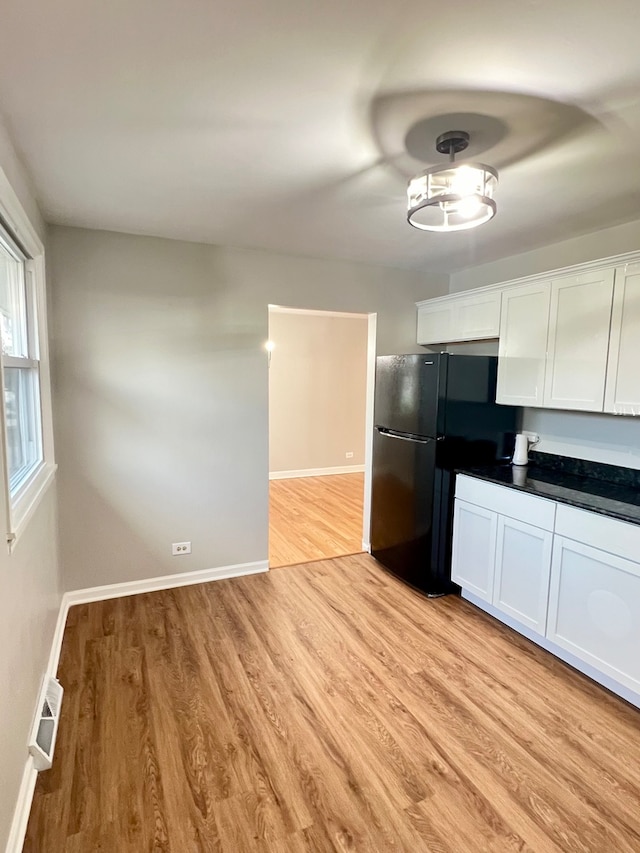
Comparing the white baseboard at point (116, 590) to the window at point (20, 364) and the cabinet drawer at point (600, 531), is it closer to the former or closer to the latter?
the window at point (20, 364)

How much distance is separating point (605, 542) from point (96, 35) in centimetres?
273

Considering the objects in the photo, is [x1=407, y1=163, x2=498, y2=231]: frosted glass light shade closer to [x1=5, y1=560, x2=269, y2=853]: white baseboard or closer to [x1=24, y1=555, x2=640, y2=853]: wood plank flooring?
[x1=24, y1=555, x2=640, y2=853]: wood plank flooring

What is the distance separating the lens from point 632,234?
2.58 metres

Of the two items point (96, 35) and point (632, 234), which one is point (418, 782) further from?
point (632, 234)

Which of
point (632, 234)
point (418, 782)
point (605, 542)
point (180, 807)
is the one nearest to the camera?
point (180, 807)

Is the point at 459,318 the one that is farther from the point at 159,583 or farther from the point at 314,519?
the point at 159,583

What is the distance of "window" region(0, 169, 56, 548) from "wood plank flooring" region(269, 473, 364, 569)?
78.0 inches

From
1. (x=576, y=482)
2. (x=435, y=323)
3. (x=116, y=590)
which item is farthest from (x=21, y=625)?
(x=435, y=323)

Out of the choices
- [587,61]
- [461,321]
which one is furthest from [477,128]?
[461,321]

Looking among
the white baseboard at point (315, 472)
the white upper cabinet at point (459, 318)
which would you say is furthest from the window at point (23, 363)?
the white baseboard at point (315, 472)

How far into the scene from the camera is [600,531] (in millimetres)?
2148

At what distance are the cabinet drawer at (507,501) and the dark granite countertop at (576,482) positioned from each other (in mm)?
39

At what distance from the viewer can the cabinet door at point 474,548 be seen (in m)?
2.77

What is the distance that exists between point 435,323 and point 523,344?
89 centimetres
